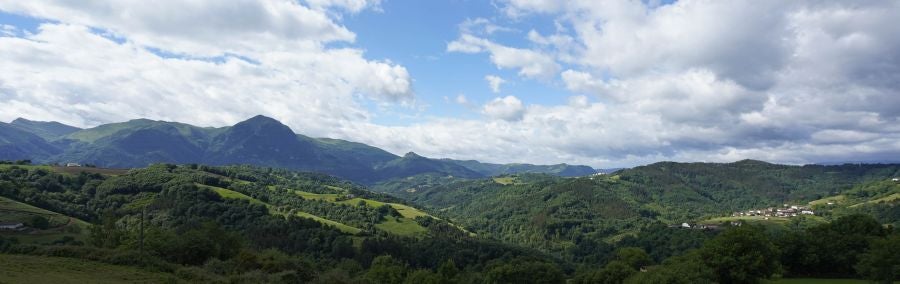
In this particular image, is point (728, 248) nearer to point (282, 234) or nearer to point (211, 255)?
point (211, 255)

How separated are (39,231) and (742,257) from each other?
125 meters

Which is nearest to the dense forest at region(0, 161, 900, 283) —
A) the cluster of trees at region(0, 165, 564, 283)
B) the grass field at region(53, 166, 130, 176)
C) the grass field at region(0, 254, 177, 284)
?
the cluster of trees at region(0, 165, 564, 283)

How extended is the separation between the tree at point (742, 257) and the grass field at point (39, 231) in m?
106

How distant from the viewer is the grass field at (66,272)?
44031 millimetres

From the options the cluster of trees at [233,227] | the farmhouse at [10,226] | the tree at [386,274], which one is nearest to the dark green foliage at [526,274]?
the cluster of trees at [233,227]

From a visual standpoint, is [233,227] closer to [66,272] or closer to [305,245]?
[305,245]

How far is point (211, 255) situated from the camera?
73.2m

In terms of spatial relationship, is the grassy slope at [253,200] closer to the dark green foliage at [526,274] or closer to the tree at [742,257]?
the dark green foliage at [526,274]

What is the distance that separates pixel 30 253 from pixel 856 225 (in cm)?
11598

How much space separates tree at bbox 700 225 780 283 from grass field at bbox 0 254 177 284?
62.5 m

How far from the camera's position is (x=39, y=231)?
9862cm

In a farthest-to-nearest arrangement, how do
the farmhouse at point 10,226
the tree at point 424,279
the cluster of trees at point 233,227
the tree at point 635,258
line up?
→ the tree at point 635,258, the cluster of trees at point 233,227, the farmhouse at point 10,226, the tree at point 424,279

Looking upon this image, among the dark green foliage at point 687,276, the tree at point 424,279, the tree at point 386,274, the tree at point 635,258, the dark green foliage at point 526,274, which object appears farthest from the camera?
the tree at point 635,258

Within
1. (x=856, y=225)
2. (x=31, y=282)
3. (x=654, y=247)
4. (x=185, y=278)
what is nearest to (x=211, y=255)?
(x=185, y=278)
